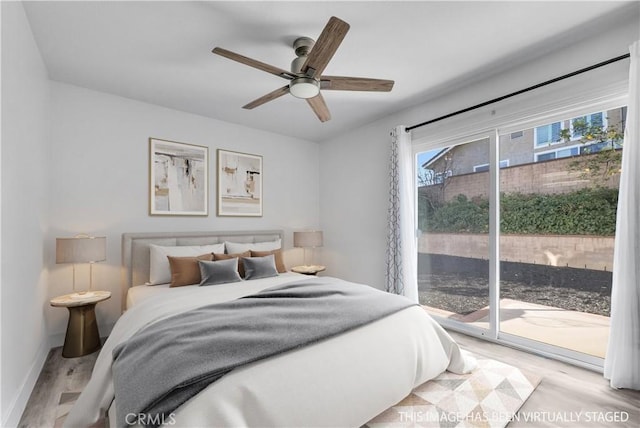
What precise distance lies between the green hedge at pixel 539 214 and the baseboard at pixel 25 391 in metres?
3.81

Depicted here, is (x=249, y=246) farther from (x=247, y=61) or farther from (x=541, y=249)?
(x=541, y=249)

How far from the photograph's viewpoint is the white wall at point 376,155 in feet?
7.58

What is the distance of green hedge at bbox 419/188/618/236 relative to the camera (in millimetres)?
2410

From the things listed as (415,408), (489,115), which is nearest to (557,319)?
(415,408)

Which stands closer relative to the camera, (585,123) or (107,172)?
(585,123)

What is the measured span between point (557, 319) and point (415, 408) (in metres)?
1.72

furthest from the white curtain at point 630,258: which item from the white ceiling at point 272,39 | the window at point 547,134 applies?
the white ceiling at point 272,39

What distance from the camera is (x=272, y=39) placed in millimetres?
2324

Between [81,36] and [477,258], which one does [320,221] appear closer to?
[477,258]

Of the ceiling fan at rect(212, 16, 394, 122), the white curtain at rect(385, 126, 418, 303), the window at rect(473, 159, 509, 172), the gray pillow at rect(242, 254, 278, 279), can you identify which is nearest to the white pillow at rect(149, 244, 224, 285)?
the gray pillow at rect(242, 254, 278, 279)

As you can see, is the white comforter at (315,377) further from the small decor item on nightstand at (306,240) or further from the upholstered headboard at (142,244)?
the small decor item on nightstand at (306,240)

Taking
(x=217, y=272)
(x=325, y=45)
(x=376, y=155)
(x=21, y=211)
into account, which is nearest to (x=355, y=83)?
(x=325, y=45)

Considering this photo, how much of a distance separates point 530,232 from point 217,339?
283 cm

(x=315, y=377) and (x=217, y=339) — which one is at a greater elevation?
(x=217, y=339)
